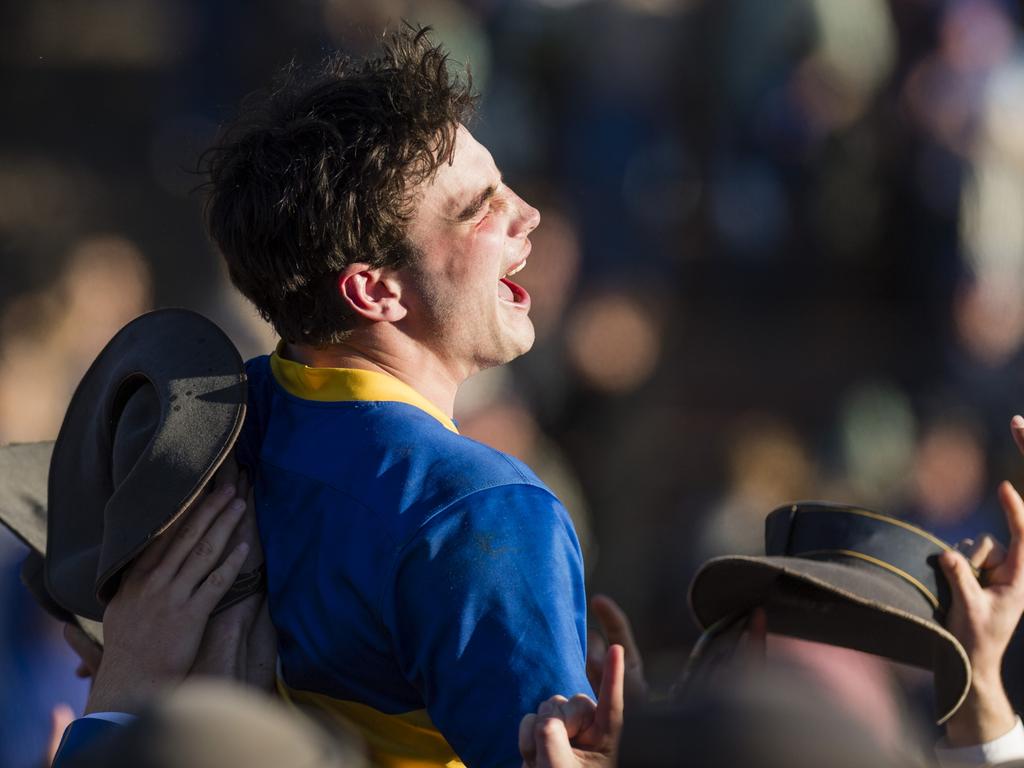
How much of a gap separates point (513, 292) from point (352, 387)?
1.51 ft

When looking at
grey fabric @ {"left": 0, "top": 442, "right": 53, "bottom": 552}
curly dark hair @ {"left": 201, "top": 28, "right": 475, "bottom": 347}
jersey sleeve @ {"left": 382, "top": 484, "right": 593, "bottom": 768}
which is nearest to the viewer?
jersey sleeve @ {"left": 382, "top": 484, "right": 593, "bottom": 768}

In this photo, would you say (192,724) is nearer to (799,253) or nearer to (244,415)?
(244,415)

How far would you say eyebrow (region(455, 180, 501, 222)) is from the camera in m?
2.40

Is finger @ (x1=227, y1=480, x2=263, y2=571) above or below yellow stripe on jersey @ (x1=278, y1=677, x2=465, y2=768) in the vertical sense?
above

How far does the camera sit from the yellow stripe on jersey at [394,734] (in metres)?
2.08

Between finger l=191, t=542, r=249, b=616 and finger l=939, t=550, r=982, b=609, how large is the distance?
4.27 feet

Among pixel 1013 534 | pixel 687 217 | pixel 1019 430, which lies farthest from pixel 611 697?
pixel 687 217

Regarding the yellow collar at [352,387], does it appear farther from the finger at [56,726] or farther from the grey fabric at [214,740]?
the finger at [56,726]

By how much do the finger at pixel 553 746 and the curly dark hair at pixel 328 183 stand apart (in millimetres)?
855

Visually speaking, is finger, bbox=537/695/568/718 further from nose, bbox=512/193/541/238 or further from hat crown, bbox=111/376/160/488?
nose, bbox=512/193/541/238

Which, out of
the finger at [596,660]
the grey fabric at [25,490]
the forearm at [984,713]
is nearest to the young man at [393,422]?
the grey fabric at [25,490]

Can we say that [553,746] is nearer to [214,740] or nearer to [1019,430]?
[214,740]

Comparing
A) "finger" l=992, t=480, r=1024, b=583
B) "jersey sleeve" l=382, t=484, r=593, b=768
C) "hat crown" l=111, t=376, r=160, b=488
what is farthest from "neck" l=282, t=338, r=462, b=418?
"finger" l=992, t=480, r=1024, b=583

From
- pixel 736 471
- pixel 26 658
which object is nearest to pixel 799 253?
pixel 736 471
